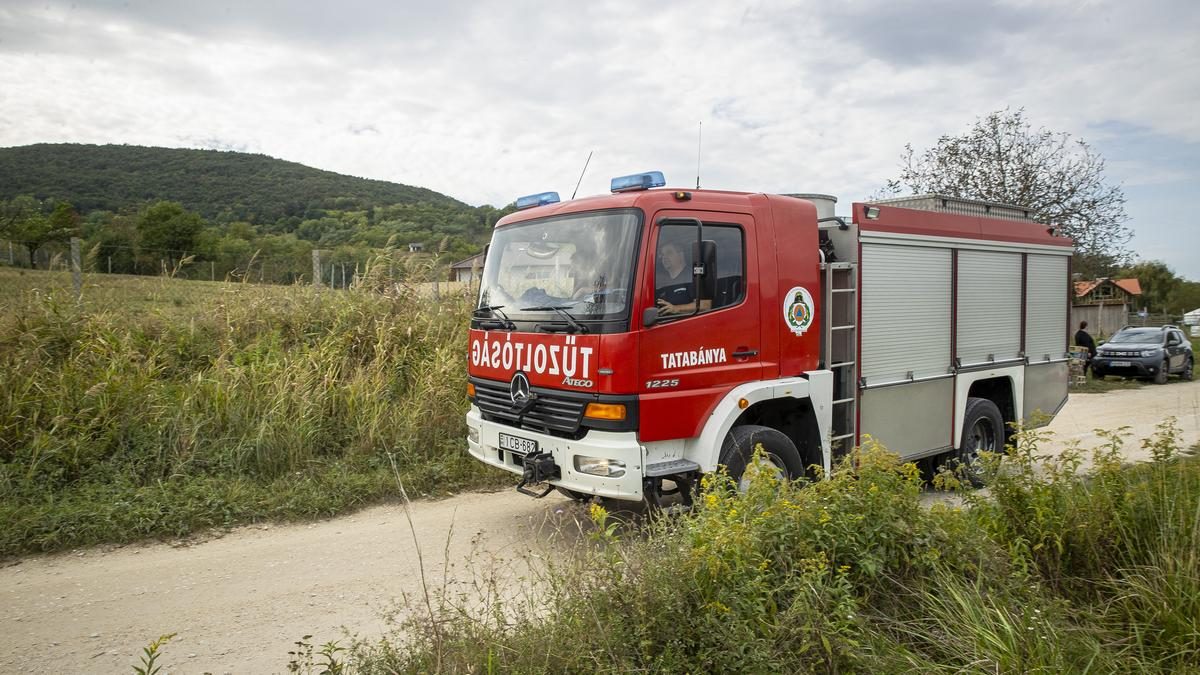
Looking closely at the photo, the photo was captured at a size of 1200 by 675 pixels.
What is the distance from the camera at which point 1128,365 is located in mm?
18172

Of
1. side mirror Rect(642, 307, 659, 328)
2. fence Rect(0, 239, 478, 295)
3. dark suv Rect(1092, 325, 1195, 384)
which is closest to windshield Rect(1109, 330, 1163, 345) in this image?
dark suv Rect(1092, 325, 1195, 384)

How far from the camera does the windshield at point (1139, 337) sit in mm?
18609

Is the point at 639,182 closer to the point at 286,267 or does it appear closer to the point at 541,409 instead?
the point at 541,409

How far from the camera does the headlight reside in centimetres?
463

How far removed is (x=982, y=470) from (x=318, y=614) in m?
3.93

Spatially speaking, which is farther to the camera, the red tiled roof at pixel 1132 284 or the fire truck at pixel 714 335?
the red tiled roof at pixel 1132 284

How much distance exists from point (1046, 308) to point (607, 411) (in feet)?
20.1

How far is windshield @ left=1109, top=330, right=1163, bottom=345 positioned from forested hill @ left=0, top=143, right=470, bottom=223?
24.9 metres

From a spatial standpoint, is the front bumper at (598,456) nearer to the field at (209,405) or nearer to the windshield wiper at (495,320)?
the windshield wiper at (495,320)

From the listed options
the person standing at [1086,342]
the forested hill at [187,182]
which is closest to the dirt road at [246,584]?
→ the person standing at [1086,342]

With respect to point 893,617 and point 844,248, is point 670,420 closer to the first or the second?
point 893,617

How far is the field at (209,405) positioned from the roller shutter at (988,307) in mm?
4901

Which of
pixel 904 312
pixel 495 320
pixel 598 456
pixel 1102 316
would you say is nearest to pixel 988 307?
pixel 904 312

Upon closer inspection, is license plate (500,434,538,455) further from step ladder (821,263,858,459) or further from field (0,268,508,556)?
step ladder (821,263,858,459)
